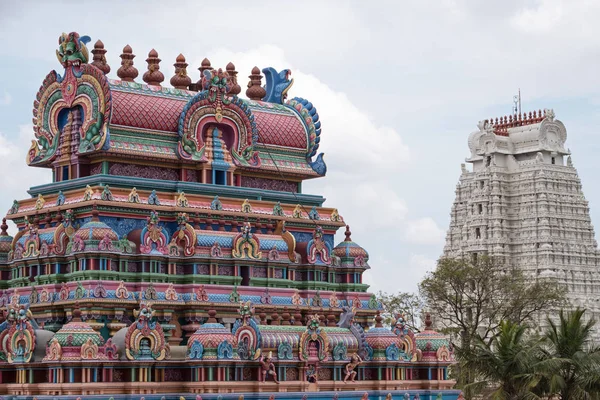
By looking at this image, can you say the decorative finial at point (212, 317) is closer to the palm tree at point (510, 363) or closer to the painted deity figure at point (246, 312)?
the painted deity figure at point (246, 312)

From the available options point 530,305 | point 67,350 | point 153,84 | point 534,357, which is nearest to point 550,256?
point 530,305

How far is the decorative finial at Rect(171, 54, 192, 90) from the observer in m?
51.8

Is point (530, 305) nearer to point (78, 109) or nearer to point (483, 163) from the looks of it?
point (483, 163)

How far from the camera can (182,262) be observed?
4750 cm

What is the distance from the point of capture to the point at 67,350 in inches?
1687

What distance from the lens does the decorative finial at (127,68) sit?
50.4m

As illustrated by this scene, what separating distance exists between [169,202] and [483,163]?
62595 millimetres

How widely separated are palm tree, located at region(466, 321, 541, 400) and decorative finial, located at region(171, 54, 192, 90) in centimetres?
1463

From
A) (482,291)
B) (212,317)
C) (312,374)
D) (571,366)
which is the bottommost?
(312,374)

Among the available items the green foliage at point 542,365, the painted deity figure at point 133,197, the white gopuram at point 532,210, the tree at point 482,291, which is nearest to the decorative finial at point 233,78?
the painted deity figure at point 133,197

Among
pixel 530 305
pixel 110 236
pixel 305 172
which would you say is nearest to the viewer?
pixel 110 236

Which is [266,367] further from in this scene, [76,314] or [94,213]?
[94,213]

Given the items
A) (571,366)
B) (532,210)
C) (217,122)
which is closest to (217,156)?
(217,122)

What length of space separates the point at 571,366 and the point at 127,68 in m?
19.1
